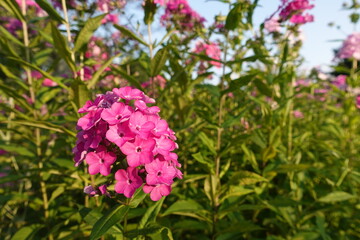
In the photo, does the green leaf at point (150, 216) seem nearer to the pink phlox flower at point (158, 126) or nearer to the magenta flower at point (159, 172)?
the magenta flower at point (159, 172)

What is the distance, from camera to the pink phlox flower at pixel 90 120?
1.03m

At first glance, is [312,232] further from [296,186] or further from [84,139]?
[84,139]

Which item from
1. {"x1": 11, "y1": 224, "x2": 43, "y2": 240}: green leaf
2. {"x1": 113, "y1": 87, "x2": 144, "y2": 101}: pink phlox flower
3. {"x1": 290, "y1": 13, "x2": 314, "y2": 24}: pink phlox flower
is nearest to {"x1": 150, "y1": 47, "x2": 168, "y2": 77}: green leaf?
{"x1": 113, "y1": 87, "x2": 144, "y2": 101}: pink phlox flower

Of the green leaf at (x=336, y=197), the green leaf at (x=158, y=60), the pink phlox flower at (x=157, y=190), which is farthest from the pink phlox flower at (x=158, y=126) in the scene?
the green leaf at (x=336, y=197)

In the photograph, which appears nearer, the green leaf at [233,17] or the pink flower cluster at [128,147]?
the pink flower cluster at [128,147]

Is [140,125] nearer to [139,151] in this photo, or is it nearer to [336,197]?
[139,151]

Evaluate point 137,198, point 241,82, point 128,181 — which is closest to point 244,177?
point 241,82

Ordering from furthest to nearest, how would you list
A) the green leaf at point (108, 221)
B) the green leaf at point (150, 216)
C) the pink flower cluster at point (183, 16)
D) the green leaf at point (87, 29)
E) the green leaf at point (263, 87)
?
1. the pink flower cluster at point (183, 16)
2. the green leaf at point (263, 87)
3. the green leaf at point (87, 29)
4. the green leaf at point (150, 216)
5. the green leaf at point (108, 221)

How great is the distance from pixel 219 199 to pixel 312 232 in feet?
2.86

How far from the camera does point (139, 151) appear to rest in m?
1.02

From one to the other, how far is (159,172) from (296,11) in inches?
81.4

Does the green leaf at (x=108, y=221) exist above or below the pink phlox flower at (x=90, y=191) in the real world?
Result: below

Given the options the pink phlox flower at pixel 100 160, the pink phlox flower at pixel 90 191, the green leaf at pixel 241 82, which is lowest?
the pink phlox flower at pixel 90 191

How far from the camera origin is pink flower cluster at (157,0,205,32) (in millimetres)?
2715
